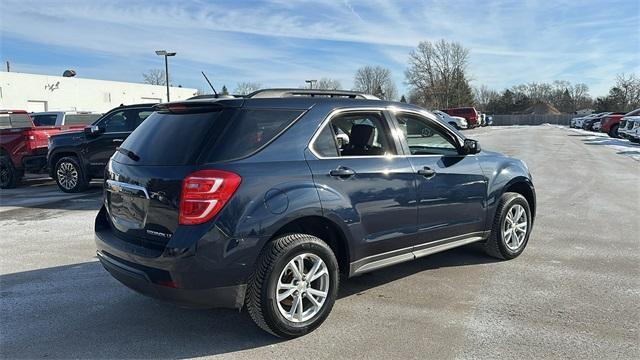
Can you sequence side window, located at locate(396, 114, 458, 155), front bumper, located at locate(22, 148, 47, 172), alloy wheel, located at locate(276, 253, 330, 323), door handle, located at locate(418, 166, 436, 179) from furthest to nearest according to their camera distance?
front bumper, located at locate(22, 148, 47, 172)
side window, located at locate(396, 114, 458, 155)
door handle, located at locate(418, 166, 436, 179)
alloy wheel, located at locate(276, 253, 330, 323)

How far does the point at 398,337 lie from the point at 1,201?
376 inches

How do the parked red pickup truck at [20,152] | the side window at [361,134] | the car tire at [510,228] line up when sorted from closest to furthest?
the side window at [361,134]
the car tire at [510,228]
the parked red pickup truck at [20,152]

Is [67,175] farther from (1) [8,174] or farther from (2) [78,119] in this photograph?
(2) [78,119]

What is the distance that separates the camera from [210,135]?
353 centimetres

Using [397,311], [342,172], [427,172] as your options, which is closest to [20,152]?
[342,172]

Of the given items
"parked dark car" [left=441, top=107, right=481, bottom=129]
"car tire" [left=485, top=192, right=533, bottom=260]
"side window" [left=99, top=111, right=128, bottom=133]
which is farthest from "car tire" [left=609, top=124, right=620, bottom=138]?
"side window" [left=99, top=111, right=128, bottom=133]

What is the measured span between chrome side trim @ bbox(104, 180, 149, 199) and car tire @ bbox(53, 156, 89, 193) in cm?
730

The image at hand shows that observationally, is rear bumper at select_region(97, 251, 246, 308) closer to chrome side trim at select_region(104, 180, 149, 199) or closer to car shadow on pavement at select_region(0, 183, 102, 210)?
chrome side trim at select_region(104, 180, 149, 199)

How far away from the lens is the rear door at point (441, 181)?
4547mm

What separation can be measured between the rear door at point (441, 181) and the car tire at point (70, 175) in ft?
26.9

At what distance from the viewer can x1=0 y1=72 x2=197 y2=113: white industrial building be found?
111 ft

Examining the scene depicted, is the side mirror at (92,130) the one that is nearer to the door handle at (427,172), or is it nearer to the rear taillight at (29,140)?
the rear taillight at (29,140)

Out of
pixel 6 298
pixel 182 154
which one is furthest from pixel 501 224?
pixel 6 298

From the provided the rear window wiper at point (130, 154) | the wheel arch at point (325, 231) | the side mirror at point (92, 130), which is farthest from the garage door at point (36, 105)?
the wheel arch at point (325, 231)
